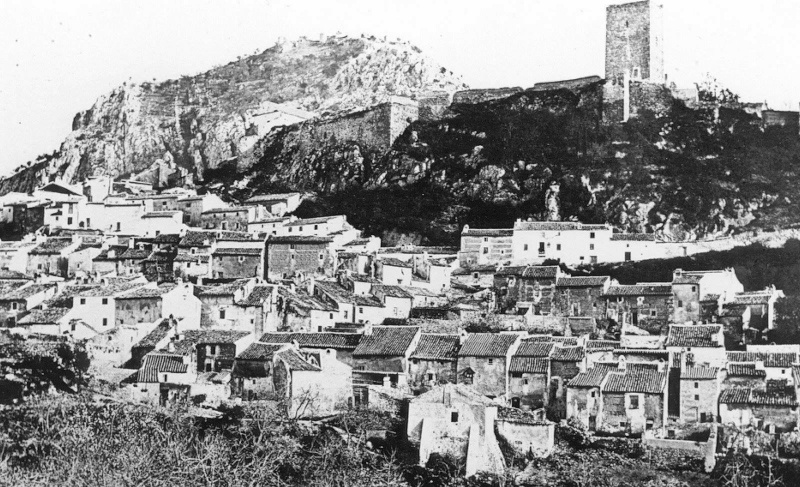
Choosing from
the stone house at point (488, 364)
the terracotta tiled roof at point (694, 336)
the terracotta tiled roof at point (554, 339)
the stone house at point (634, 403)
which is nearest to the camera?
the stone house at point (634, 403)

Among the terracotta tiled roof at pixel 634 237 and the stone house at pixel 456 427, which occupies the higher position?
the terracotta tiled roof at pixel 634 237

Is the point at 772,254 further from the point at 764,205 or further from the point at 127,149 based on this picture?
the point at 127,149

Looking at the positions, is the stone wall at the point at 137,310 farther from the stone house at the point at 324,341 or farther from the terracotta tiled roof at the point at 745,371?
the terracotta tiled roof at the point at 745,371

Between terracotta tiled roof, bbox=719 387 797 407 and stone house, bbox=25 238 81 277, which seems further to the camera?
stone house, bbox=25 238 81 277

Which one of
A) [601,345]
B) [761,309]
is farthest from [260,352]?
[761,309]

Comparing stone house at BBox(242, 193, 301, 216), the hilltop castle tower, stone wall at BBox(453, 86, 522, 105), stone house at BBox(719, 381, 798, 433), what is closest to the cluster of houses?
stone house at BBox(719, 381, 798, 433)

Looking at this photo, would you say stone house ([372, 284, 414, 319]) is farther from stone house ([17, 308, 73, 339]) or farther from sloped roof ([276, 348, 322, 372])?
stone house ([17, 308, 73, 339])

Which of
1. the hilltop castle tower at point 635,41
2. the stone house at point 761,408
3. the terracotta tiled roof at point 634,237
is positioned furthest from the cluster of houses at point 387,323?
the hilltop castle tower at point 635,41
